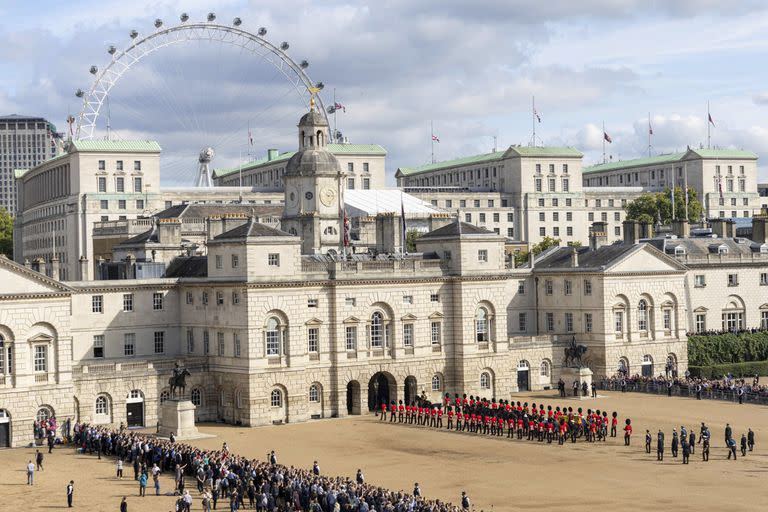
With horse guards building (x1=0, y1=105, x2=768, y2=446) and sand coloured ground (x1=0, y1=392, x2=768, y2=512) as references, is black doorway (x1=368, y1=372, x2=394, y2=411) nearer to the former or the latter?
horse guards building (x1=0, y1=105, x2=768, y2=446)

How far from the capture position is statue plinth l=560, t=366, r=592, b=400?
9712cm

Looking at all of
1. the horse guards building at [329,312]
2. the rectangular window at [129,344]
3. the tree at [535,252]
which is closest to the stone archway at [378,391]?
the horse guards building at [329,312]

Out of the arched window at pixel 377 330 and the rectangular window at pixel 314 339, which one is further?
the arched window at pixel 377 330

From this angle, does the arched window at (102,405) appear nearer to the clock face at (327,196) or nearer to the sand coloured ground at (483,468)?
the sand coloured ground at (483,468)

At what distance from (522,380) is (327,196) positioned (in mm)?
20946

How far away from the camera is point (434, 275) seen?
310 feet

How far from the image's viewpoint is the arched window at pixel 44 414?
7988 cm

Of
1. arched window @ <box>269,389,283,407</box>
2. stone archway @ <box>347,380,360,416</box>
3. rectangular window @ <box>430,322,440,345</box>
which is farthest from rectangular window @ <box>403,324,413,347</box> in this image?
arched window @ <box>269,389,283,407</box>

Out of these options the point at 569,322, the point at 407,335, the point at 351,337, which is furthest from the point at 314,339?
the point at 569,322

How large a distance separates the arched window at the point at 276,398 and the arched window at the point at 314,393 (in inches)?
95.6

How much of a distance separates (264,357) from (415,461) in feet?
58.3

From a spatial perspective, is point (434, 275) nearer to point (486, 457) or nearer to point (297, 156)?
point (297, 156)

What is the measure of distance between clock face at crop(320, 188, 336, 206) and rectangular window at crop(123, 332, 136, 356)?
67.7 ft

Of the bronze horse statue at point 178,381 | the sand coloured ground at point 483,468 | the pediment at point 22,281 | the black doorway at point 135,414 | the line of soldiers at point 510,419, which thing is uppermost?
the pediment at point 22,281
